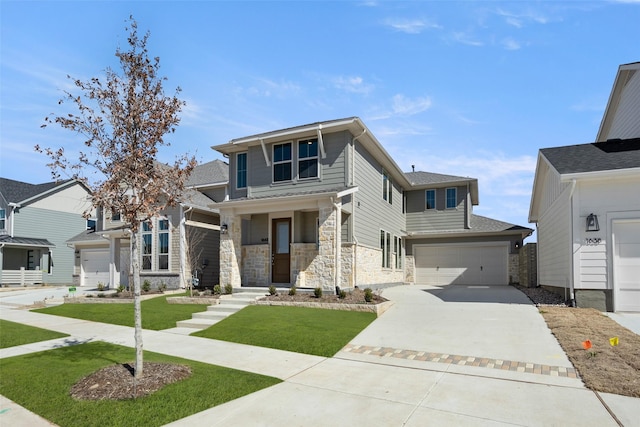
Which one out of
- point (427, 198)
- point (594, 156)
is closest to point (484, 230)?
point (427, 198)

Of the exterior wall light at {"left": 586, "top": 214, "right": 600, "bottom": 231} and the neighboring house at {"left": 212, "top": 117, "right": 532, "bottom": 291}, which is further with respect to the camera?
the neighboring house at {"left": 212, "top": 117, "right": 532, "bottom": 291}

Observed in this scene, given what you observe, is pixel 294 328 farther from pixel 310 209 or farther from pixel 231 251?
pixel 231 251

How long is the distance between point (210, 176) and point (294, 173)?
9.14 m

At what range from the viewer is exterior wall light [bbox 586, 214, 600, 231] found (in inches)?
398

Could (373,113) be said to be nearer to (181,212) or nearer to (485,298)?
(485,298)

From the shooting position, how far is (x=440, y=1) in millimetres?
9461

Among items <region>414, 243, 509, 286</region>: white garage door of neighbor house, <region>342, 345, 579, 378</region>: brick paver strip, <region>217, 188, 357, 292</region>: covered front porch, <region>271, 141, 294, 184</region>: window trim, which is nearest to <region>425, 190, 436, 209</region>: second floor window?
<region>414, 243, 509, 286</region>: white garage door of neighbor house

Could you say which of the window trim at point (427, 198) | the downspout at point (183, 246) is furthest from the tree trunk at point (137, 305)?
the window trim at point (427, 198)

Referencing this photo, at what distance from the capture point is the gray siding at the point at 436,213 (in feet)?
70.3

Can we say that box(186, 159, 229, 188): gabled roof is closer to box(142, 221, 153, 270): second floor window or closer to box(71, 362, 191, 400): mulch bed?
box(142, 221, 153, 270): second floor window

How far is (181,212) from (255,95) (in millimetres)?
8280

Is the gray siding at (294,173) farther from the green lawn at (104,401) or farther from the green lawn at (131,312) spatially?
the green lawn at (104,401)

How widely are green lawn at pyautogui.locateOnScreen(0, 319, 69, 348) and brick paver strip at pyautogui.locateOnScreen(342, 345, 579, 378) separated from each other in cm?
701

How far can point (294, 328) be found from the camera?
8867mm
